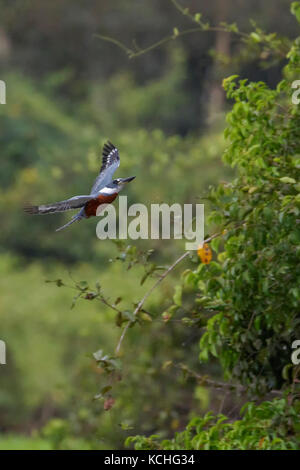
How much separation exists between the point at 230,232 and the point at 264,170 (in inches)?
10.2

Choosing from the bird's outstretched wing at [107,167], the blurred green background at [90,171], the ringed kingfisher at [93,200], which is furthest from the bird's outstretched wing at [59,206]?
the blurred green background at [90,171]

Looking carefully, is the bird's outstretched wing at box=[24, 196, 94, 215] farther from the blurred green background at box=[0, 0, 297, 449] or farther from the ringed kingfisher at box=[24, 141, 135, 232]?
the blurred green background at box=[0, 0, 297, 449]

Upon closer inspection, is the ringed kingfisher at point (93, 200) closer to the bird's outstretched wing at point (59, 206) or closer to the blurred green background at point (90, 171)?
the bird's outstretched wing at point (59, 206)

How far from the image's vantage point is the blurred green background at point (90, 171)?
6688 millimetres

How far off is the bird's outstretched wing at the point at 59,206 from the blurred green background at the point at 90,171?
99 centimetres

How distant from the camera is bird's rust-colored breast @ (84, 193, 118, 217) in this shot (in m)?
2.82

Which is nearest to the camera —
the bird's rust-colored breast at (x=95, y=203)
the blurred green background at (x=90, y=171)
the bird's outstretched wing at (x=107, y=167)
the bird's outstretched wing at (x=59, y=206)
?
the bird's outstretched wing at (x=59, y=206)

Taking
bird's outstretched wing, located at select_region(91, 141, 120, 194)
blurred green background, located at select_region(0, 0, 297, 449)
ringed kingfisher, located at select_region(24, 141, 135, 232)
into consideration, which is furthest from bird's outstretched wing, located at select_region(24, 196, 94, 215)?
blurred green background, located at select_region(0, 0, 297, 449)

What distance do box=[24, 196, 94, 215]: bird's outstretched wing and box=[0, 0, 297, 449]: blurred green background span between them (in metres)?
0.99

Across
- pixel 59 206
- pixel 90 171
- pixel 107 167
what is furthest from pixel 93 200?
pixel 90 171

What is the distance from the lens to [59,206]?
2.62 meters

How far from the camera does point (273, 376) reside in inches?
143

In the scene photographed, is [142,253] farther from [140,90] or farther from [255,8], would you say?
[140,90]

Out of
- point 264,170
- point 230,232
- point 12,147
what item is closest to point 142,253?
point 230,232
